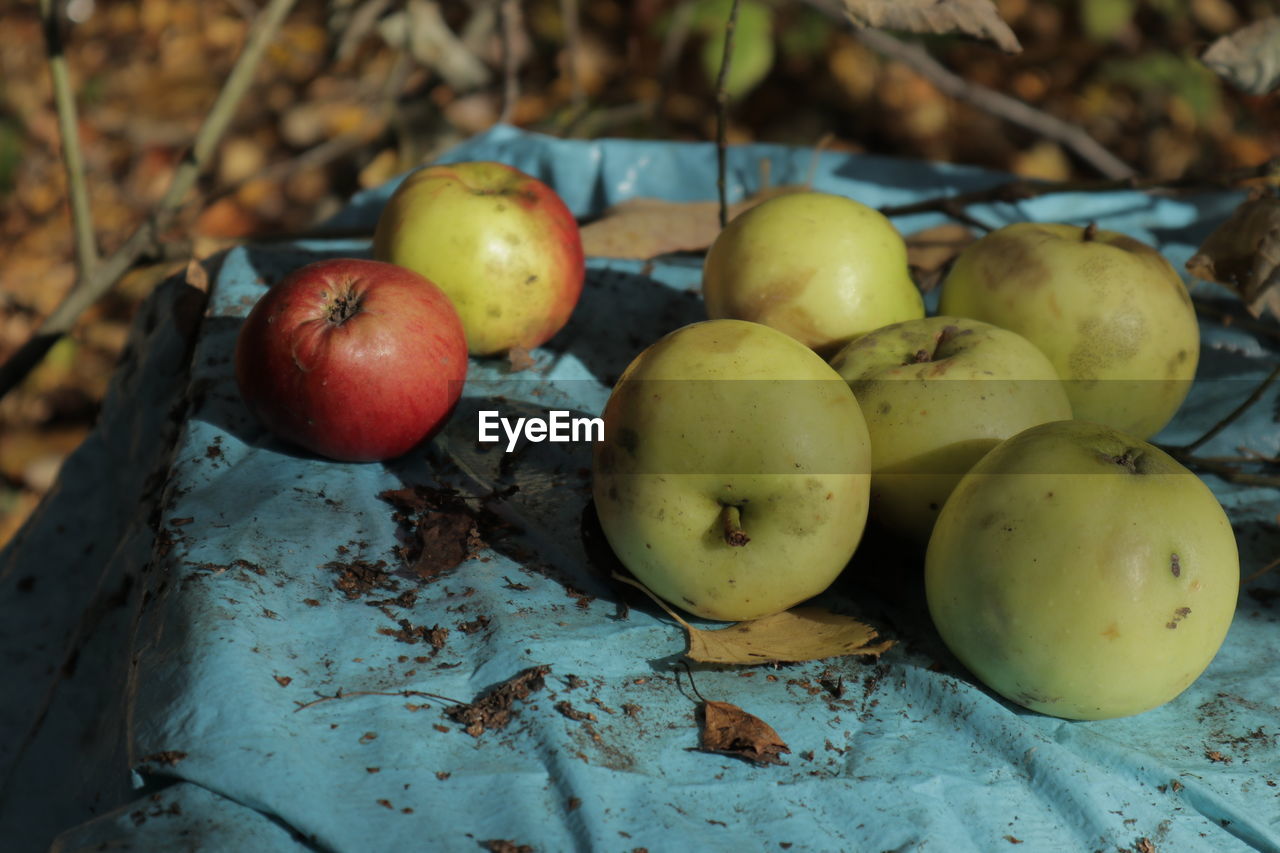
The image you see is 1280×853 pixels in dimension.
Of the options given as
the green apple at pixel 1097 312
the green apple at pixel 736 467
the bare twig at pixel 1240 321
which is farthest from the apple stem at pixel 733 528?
the bare twig at pixel 1240 321

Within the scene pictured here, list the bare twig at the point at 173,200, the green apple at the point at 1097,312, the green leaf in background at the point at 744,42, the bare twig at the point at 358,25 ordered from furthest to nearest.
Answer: the green leaf in background at the point at 744,42 < the bare twig at the point at 358,25 < the bare twig at the point at 173,200 < the green apple at the point at 1097,312

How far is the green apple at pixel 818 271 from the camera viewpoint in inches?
67.0

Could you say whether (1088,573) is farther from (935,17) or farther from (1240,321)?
(1240,321)

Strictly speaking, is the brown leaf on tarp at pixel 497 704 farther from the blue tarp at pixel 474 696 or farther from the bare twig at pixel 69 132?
the bare twig at pixel 69 132

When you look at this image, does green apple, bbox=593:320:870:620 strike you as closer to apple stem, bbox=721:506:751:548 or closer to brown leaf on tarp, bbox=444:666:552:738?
apple stem, bbox=721:506:751:548

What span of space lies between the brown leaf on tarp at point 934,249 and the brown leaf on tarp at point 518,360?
0.82 m

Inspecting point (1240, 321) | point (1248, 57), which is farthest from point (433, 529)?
point (1240, 321)

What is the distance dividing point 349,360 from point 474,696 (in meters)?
0.56

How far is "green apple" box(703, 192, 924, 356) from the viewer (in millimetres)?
1702

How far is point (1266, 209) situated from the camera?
5.14 ft

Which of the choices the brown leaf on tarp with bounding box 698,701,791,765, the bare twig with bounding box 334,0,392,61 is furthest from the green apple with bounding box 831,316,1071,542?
the bare twig with bounding box 334,0,392,61

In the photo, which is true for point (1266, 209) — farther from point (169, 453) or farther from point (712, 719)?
point (169, 453)

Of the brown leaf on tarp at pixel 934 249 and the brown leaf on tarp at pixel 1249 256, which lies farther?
the brown leaf on tarp at pixel 934 249

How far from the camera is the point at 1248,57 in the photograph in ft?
5.68
